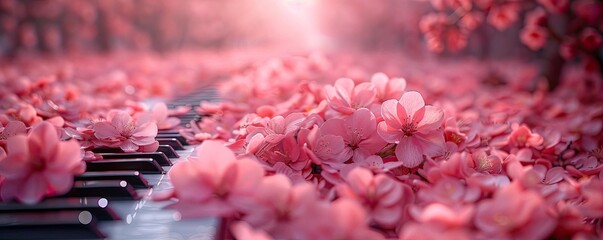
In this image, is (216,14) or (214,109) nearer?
(214,109)

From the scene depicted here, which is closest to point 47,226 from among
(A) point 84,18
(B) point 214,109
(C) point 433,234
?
(C) point 433,234

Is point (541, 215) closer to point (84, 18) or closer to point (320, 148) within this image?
point (320, 148)

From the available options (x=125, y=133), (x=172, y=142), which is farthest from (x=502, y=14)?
(x=125, y=133)

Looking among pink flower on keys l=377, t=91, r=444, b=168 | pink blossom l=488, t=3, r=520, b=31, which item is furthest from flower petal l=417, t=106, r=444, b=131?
pink blossom l=488, t=3, r=520, b=31

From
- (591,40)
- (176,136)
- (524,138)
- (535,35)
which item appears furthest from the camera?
(535,35)

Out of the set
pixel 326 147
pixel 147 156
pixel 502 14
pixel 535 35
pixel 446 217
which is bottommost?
pixel 535 35

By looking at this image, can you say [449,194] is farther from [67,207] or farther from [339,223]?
[67,207]
